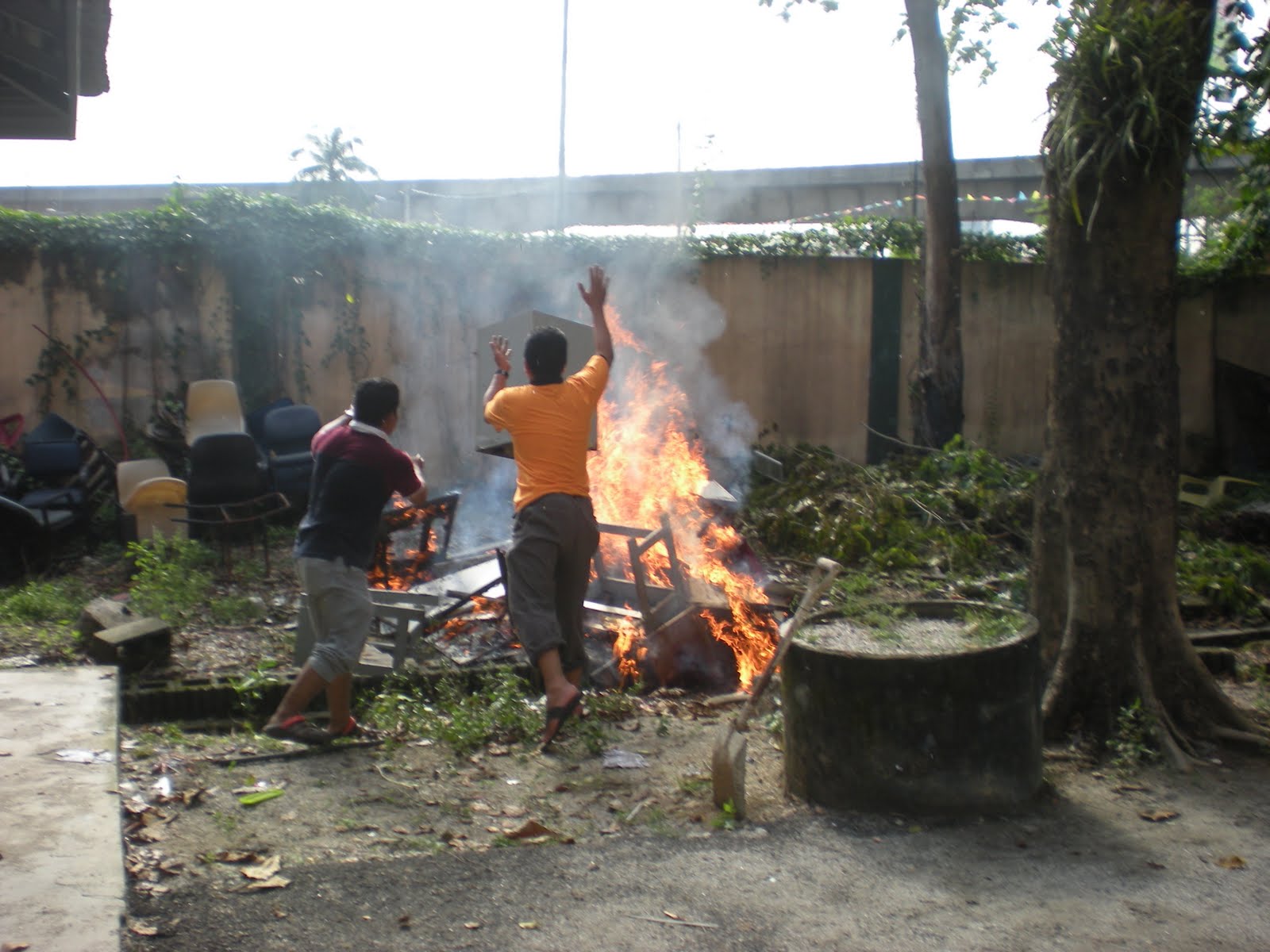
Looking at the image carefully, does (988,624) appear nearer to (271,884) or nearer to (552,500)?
(552,500)

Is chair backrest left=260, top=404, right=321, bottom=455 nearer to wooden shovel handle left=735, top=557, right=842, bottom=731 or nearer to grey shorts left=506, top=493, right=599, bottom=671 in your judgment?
grey shorts left=506, top=493, right=599, bottom=671

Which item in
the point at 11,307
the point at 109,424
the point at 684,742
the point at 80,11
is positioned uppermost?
the point at 80,11

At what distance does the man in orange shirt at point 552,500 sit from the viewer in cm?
577

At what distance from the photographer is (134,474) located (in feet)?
35.2

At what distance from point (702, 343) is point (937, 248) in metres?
3.01

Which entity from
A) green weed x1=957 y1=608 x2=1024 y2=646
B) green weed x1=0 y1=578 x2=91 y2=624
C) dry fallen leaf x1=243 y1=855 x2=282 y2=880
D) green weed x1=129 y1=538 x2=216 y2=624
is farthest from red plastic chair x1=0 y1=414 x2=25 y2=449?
green weed x1=957 y1=608 x2=1024 y2=646

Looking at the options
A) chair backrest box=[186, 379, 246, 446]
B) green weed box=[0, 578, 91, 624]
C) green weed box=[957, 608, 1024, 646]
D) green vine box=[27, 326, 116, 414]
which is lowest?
green weed box=[0, 578, 91, 624]

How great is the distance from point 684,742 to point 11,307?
30.0 ft

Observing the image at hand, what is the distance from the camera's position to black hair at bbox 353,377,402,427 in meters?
5.73

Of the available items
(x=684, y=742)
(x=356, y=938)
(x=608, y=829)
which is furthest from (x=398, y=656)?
(x=356, y=938)

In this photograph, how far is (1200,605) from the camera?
8422 millimetres

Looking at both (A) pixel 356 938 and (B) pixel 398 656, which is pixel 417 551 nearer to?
(B) pixel 398 656

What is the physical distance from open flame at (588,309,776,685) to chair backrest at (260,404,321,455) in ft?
9.85

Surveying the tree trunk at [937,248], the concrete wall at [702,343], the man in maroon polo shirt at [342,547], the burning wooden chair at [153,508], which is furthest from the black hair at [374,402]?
the tree trunk at [937,248]
